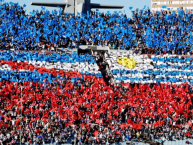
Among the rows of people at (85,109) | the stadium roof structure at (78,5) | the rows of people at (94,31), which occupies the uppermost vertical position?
the stadium roof structure at (78,5)

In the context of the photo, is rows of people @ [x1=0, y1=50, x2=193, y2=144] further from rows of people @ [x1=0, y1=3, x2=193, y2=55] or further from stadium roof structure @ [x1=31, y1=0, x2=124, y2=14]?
stadium roof structure @ [x1=31, y1=0, x2=124, y2=14]

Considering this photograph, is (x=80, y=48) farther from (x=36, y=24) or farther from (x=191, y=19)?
(x=191, y=19)

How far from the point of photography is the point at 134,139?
79.4 feet

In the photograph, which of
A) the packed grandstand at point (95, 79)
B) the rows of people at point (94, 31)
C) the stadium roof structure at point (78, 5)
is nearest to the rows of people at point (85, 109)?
the packed grandstand at point (95, 79)

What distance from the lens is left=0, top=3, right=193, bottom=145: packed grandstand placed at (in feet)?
78.7

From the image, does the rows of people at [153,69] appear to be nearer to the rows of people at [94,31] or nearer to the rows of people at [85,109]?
the rows of people at [85,109]

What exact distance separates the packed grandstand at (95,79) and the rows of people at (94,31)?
0.29 ft

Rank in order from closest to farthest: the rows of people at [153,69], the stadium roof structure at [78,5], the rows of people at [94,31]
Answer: the rows of people at [153,69] < the rows of people at [94,31] < the stadium roof structure at [78,5]

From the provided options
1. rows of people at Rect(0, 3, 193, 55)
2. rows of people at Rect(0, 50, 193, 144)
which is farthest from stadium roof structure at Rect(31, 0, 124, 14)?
rows of people at Rect(0, 50, 193, 144)

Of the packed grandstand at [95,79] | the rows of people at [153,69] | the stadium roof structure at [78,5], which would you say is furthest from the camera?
the stadium roof structure at [78,5]

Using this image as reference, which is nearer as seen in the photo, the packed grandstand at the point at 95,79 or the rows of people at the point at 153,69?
the packed grandstand at the point at 95,79

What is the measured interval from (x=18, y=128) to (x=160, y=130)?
361 inches

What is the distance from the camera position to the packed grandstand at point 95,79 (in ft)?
78.7

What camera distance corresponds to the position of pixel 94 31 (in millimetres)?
35562
